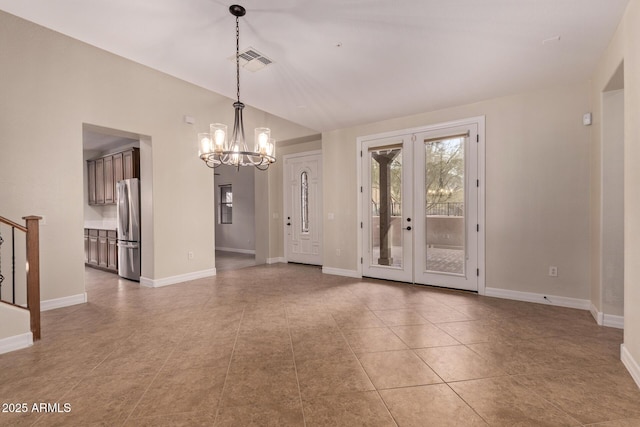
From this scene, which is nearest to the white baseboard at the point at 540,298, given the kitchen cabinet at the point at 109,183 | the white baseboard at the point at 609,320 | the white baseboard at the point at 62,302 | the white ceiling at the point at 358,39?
the white baseboard at the point at 609,320

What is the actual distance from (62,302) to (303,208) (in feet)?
14.6

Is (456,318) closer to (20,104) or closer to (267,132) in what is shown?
(267,132)

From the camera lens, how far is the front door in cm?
678

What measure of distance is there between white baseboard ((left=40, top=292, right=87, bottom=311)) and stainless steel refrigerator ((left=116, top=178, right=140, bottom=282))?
45.2 inches

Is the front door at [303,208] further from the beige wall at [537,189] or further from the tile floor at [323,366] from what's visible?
the beige wall at [537,189]

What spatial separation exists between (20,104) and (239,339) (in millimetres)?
3812

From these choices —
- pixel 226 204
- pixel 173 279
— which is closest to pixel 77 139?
pixel 173 279

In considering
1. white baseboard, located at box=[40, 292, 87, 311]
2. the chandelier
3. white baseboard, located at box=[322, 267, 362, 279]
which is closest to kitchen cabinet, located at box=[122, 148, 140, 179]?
white baseboard, located at box=[40, 292, 87, 311]

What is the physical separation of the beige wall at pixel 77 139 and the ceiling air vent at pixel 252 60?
8.14 feet

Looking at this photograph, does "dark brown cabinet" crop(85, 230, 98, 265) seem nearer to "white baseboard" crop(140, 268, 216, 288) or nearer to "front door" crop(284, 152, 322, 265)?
"white baseboard" crop(140, 268, 216, 288)

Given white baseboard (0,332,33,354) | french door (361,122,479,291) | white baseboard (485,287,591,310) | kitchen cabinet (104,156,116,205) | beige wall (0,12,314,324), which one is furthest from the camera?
kitchen cabinet (104,156,116,205)

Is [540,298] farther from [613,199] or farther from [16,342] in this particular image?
[16,342]

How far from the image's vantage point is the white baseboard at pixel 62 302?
3.80m

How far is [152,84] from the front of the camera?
15.7 ft
